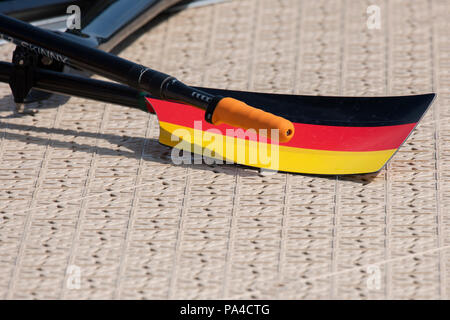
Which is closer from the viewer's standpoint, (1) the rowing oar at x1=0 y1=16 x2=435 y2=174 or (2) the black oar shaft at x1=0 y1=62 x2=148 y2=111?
(1) the rowing oar at x1=0 y1=16 x2=435 y2=174

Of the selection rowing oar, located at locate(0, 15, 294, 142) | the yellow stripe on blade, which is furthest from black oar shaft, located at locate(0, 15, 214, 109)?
the yellow stripe on blade

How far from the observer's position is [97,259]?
1252 millimetres

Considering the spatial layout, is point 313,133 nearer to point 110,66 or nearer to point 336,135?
point 336,135

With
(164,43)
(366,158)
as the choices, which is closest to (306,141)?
(366,158)

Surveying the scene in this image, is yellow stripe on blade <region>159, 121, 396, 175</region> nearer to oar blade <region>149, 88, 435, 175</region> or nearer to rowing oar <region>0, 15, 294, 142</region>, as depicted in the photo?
oar blade <region>149, 88, 435, 175</region>

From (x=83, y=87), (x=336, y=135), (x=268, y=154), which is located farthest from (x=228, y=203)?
(x=83, y=87)

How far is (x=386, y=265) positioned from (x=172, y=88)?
0.47 metres

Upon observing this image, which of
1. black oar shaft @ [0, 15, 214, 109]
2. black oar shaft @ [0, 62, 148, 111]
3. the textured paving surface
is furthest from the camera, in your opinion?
black oar shaft @ [0, 62, 148, 111]

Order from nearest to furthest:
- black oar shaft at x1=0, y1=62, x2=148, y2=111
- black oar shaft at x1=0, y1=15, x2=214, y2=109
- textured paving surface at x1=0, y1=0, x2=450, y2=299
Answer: textured paving surface at x1=0, y1=0, x2=450, y2=299 < black oar shaft at x1=0, y1=15, x2=214, y2=109 < black oar shaft at x1=0, y1=62, x2=148, y2=111

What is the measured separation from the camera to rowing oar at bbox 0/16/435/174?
4.63 feet

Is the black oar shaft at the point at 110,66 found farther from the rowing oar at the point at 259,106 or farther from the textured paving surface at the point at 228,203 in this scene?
the textured paving surface at the point at 228,203

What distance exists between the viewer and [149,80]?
1.41 m
